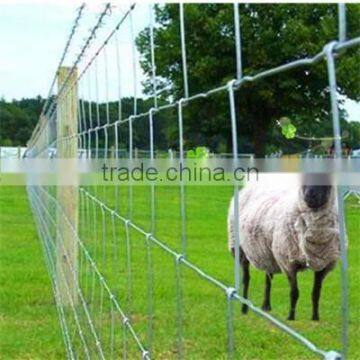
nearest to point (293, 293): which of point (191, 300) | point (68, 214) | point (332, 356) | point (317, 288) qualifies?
point (317, 288)

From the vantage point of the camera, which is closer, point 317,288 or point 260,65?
point 260,65

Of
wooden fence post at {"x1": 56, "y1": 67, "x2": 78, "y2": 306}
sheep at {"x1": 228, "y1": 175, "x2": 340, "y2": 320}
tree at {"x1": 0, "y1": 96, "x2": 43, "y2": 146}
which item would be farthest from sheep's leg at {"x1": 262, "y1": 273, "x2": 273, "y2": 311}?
tree at {"x1": 0, "y1": 96, "x2": 43, "y2": 146}

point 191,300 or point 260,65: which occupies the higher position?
point 260,65

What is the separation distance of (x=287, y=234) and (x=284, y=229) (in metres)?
0.02

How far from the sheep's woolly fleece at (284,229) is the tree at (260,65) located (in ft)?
0.35

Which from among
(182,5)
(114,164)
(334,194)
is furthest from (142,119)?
(334,194)

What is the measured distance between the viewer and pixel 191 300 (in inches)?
89.1

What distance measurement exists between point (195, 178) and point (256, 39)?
332mm

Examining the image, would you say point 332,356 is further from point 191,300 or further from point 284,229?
point 191,300

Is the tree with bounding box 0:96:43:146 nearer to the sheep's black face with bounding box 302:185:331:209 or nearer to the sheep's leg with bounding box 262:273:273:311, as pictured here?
the sheep's leg with bounding box 262:273:273:311

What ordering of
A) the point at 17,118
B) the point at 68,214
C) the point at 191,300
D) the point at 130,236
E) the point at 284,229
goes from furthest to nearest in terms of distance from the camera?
the point at 17,118 → the point at 68,214 → the point at 130,236 → the point at 191,300 → the point at 284,229

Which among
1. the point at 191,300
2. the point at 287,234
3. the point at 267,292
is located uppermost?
the point at 287,234

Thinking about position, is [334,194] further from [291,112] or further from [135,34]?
[135,34]

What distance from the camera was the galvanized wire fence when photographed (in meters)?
1.21
